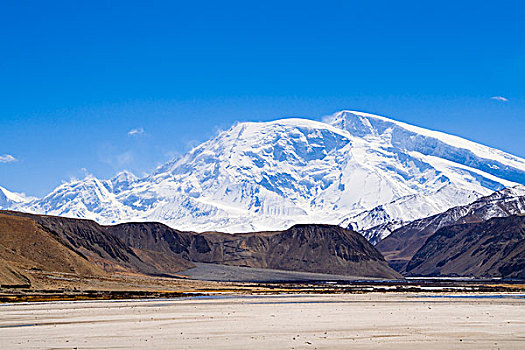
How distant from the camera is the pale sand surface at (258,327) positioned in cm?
4722

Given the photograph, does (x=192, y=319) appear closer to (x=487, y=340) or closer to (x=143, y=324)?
(x=143, y=324)

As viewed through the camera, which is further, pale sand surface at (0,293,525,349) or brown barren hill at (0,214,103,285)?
brown barren hill at (0,214,103,285)

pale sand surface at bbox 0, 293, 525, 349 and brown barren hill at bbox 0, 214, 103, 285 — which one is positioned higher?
brown barren hill at bbox 0, 214, 103, 285

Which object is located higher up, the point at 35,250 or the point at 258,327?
the point at 35,250

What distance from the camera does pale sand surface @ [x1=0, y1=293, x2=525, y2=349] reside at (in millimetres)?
47219

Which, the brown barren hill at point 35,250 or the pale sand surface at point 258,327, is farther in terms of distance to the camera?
the brown barren hill at point 35,250

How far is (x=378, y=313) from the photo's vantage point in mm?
73812

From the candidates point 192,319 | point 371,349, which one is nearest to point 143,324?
point 192,319

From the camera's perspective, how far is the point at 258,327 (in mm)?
57750

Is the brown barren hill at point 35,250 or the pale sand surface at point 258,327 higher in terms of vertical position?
the brown barren hill at point 35,250

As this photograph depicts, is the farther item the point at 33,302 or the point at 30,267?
the point at 30,267

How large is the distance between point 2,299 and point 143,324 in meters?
33.6

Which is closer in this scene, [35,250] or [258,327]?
[258,327]

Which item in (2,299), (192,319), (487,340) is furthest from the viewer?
(2,299)
